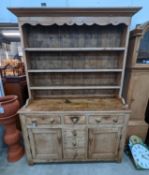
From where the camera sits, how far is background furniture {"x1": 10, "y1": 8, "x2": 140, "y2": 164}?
146cm

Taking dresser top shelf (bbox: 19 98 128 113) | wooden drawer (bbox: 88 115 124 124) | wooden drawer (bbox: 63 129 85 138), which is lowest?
wooden drawer (bbox: 63 129 85 138)

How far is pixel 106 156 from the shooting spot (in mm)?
1726

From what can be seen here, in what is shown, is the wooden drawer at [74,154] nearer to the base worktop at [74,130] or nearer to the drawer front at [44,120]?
the base worktop at [74,130]

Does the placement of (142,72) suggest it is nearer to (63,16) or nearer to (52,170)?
(63,16)

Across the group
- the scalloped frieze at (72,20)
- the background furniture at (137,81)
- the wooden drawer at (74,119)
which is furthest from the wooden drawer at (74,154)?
the scalloped frieze at (72,20)

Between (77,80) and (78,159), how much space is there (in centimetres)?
109

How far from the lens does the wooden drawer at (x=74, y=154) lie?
1.68 metres

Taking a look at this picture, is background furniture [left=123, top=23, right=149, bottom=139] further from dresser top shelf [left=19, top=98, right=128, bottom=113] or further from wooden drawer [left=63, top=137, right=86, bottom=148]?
wooden drawer [left=63, top=137, right=86, bottom=148]

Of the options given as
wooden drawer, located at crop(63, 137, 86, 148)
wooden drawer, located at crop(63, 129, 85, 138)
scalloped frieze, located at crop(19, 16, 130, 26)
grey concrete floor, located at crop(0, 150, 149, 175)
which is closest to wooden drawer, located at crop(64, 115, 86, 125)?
wooden drawer, located at crop(63, 129, 85, 138)

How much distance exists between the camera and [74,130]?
1579mm

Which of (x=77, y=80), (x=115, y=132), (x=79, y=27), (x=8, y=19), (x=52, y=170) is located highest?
(x=8, y=19)

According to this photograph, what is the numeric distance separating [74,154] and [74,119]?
53 cm
